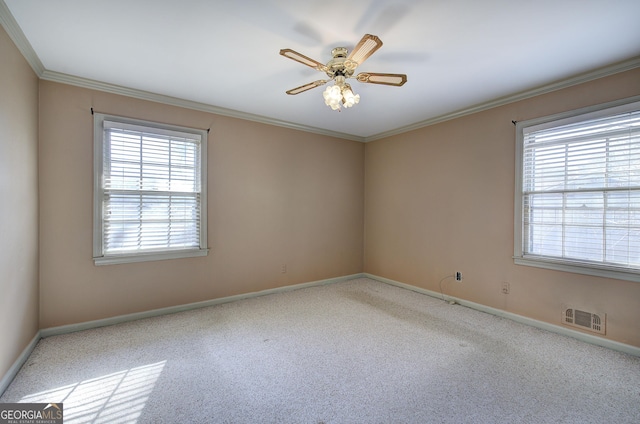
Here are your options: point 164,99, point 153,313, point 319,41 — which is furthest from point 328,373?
point 164,99

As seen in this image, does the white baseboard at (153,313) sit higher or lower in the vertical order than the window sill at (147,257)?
lower

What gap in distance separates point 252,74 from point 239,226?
6.49 ft

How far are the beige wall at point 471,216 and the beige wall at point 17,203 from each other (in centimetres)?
434

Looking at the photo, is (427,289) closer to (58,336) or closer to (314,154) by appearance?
(314,154)

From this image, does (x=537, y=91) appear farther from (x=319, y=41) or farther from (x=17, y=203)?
(x=17, y=203)

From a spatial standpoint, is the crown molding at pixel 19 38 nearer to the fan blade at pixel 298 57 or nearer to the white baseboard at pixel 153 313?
the fan blade at pixel 298 57

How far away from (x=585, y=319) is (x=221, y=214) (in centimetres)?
412

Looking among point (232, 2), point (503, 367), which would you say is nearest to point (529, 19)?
point (232, 2)

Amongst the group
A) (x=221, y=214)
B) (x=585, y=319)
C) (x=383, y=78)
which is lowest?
(x=585, y=319)

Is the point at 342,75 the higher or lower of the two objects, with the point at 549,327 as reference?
higher

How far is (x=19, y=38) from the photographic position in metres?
2.16

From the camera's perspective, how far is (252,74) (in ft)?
9.20

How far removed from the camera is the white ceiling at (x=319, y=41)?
6.17 feet

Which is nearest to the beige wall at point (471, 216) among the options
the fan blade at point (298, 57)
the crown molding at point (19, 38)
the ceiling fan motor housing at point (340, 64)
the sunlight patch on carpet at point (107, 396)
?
the ceiling fan motor housing at point (340, 64)
